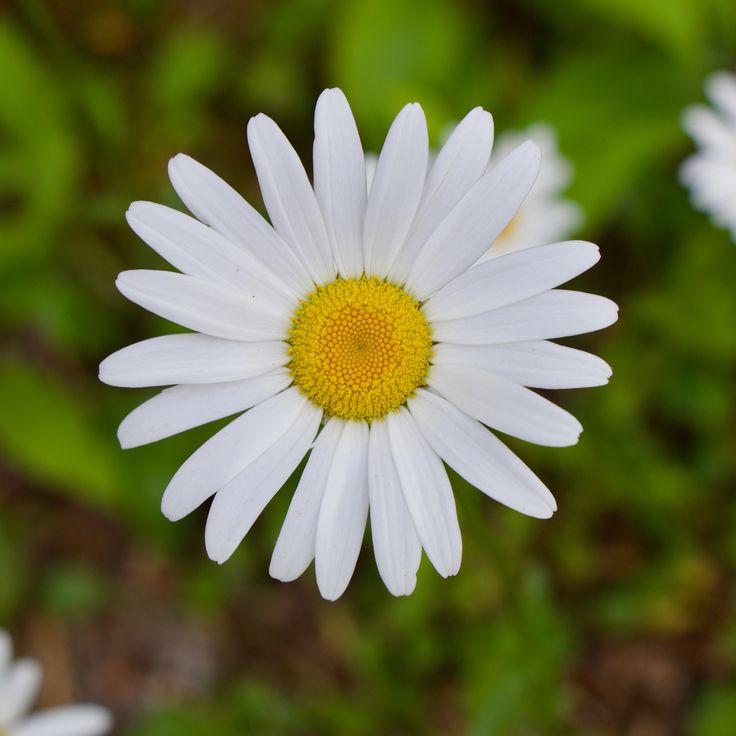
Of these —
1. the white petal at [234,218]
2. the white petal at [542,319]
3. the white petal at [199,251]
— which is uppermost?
the white petal at [234,218]

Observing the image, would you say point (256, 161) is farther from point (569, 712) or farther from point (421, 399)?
point (569, 712)

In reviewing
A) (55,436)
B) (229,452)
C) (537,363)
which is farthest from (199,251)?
(55,436)

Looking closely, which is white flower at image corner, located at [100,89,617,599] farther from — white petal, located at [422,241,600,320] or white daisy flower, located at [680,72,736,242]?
white daisy flower, located at [680,72,736,242]

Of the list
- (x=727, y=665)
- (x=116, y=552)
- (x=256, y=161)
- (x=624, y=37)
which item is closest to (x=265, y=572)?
(x=116, y=552)

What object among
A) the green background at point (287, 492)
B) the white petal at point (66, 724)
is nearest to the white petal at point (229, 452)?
the white petal at point (66, 724)

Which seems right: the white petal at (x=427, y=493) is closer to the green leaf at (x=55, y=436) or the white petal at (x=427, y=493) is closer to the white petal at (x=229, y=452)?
the white petal at (x=229, y=452)
